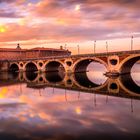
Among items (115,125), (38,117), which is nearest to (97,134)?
(115,125)

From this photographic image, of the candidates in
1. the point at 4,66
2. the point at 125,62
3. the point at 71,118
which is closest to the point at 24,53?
the point at 4,66

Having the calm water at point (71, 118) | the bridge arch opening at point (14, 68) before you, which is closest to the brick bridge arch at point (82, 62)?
the bridge arch opening at point (14, 68)

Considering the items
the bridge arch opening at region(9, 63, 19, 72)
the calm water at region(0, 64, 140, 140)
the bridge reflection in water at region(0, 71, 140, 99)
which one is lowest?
the calm water at region(0, 64, 140, 140)

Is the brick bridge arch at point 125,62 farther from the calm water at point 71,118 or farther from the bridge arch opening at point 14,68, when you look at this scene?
the bridge arch opening at point 14,68

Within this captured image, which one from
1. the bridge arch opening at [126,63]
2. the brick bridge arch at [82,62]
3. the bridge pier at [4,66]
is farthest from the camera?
the bridge pier at [4,66]

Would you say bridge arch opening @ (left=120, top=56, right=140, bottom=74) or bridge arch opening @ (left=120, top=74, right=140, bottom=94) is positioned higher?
bridge arch opening @ (left=120, top=56, right=140, bottom=74)

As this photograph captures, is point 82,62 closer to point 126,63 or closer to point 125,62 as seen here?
point 126,63

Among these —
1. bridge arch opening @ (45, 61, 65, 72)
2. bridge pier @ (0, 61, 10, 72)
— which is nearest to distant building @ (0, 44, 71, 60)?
bridge pier @ (0, 61, 10, 72)

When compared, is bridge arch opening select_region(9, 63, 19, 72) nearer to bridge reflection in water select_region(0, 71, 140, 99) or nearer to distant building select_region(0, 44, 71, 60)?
distant building select_region(0, 44, 71, 60)

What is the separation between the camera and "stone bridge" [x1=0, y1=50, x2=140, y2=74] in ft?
209

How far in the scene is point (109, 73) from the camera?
67.1 m

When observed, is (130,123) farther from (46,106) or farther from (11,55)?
(11,55)

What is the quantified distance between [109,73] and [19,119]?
147ft

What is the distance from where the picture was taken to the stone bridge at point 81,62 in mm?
63588
